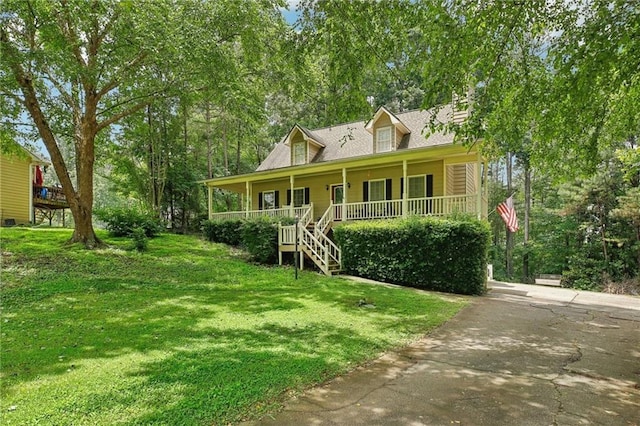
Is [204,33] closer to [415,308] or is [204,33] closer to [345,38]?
[345,38]

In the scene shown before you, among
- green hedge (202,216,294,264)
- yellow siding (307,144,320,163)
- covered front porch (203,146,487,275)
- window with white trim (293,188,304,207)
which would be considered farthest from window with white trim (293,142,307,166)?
green hedge (202,216,294,264)

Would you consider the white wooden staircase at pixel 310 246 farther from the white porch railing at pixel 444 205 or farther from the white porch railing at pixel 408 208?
the white porch railing at pixel 444 205

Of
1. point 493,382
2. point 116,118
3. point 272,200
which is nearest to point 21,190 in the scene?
point 116,118

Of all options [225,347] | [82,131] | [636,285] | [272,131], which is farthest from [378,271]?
[272,131]

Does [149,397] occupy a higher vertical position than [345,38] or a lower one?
lower

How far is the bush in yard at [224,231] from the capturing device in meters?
16.9

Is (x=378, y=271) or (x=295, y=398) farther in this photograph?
(x=378, y=271)

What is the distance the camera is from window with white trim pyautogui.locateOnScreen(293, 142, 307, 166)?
18344 millimetres

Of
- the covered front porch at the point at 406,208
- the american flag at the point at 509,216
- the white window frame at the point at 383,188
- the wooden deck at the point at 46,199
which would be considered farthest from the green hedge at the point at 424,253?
the wooden deck at the point at 46,199

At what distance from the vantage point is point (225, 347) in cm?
455

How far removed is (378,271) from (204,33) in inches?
343

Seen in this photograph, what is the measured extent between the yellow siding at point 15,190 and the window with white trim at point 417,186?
19.1 metres

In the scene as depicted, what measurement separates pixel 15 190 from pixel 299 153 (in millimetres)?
14769

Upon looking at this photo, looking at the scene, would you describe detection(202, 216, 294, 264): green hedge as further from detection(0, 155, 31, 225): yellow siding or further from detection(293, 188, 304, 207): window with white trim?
detection(0, 155, 31, 225): yellow siding
